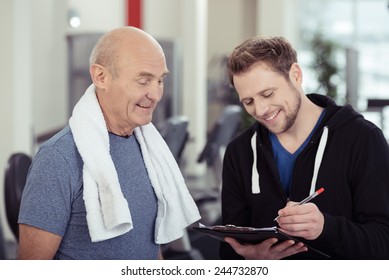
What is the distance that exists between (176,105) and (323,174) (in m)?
4.66

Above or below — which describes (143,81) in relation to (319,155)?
above

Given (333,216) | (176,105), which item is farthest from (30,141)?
(333,216)

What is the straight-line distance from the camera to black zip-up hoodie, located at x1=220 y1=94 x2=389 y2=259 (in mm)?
1646

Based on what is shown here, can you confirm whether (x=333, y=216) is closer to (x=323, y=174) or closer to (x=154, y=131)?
(x=323, y=174)

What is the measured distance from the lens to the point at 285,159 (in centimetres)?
182

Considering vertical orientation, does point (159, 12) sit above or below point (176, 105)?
above

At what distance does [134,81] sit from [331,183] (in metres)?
0.55

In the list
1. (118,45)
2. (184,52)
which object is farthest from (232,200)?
(184,52)

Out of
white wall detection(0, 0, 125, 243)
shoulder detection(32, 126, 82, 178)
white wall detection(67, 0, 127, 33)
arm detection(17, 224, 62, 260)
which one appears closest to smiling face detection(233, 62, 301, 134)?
shoulder detection(32, 126, 82, 178)

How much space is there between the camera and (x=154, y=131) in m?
1.80

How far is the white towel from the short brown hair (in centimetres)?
28

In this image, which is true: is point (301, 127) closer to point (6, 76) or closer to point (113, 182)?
point (113, 182)

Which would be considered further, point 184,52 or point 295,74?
point 184,52

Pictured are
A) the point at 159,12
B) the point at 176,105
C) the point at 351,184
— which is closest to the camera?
the point at 351,184
